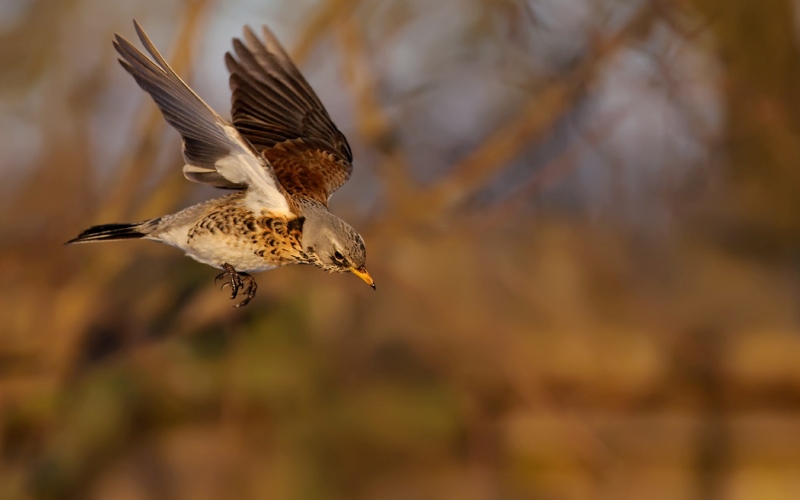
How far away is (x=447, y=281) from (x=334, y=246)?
2770mm

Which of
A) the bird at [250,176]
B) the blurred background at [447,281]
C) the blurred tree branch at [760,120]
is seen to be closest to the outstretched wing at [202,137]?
the bird at [250,176]

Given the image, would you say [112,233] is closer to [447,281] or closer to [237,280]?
[237,280]

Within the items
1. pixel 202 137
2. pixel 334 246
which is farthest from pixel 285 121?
pixel 334 246

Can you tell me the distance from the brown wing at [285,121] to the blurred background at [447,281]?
1.36 meters

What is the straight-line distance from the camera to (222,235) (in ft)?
5.16

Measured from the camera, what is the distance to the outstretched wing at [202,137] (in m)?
1.36

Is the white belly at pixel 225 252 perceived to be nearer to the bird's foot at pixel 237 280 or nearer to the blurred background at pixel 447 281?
the bird's foot at pixel 237 280

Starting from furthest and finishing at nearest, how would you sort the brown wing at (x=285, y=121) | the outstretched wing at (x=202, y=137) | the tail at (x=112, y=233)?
the brown wing at (x=285, y=121)
the tail at (x=112, y=233)
the outstretched wing at (x=202, y=137)

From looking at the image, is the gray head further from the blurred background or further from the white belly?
the blurred background

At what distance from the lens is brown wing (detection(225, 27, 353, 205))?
5.86ft

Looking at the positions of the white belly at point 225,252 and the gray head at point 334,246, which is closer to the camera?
the gray head at point 334,246

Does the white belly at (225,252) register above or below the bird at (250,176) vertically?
below

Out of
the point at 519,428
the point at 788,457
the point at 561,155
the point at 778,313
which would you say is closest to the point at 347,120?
the point at 561,155

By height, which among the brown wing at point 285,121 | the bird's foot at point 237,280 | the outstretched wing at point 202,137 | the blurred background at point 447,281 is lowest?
the bird's foot at point 237,280
